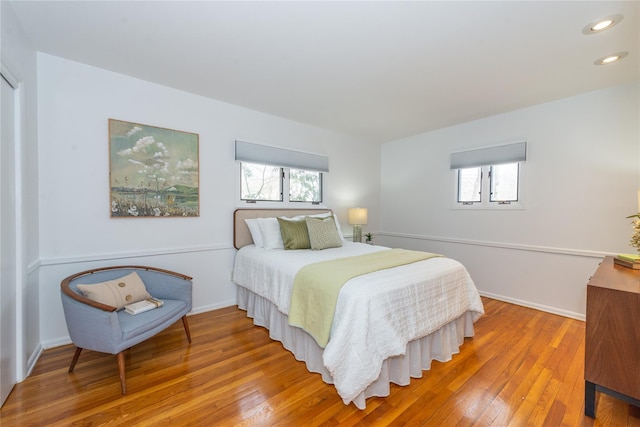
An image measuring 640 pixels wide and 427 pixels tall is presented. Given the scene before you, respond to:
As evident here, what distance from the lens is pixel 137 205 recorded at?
271 centimetres

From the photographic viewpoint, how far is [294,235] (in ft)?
10.1

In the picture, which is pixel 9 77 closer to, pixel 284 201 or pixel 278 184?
pixel 278 184

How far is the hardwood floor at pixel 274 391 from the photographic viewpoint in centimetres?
161

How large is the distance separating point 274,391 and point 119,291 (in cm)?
145

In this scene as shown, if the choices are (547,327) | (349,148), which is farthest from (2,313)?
(547,327)

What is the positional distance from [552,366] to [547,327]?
33.8 inches

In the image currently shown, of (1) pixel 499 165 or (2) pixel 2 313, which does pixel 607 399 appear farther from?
(2) pixel 2 313

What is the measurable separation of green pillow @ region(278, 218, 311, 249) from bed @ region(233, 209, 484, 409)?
92 mm

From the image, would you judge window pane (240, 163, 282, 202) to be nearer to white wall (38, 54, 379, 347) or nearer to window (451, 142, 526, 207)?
white wall (38, 54, 379, 347)

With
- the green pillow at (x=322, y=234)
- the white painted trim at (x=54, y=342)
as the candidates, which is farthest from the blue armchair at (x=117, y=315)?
the green pillow at (x=322, y=234)

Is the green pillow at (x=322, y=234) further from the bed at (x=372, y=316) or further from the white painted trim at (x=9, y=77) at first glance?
the white painted trim at (x=9, y=77)

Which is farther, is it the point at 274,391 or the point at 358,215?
the point at 358,215

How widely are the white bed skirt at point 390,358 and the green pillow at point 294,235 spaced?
0.66 metres

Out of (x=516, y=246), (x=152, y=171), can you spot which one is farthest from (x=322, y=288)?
(x=516, y=246)
